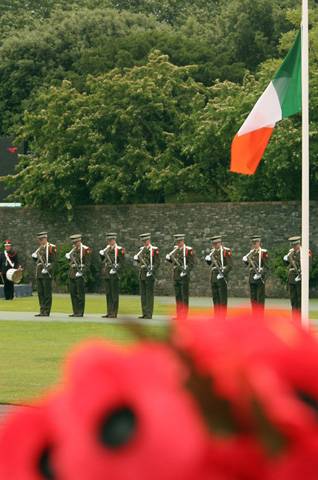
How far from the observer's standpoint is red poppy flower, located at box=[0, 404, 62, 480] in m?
1.20

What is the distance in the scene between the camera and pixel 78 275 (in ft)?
122

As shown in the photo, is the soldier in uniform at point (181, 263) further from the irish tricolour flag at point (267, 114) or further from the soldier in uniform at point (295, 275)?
the irish tricolour flag at point (267, 114)

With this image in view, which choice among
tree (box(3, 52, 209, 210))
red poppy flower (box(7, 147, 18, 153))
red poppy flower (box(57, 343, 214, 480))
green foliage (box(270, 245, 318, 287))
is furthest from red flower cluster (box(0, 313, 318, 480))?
red poppy flower (box(7, 147, 18, 153))

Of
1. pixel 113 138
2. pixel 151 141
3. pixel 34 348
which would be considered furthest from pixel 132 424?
pixel 151 141

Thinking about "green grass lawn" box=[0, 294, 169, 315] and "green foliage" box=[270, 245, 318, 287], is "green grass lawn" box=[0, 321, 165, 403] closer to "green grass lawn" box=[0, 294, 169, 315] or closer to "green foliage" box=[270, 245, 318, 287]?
"green grass lawn" box=[0, 294, 169, 315]

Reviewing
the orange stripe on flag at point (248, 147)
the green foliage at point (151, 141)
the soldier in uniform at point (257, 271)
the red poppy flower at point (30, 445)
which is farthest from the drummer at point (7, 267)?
the red poppy flower at point (30, 445)

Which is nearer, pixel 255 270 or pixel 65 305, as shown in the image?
pixel 255 270

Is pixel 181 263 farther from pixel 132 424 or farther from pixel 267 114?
pixel 132 424

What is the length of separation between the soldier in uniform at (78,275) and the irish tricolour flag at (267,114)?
1305 centimetres

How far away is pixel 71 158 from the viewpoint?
2000 inches

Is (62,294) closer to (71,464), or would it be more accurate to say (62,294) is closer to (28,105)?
(28,105)

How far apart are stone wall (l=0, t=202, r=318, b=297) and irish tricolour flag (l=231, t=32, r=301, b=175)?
23473 millimetres

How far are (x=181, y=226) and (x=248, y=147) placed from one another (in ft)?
93.9

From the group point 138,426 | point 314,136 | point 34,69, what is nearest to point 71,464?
Result: point 138,426
